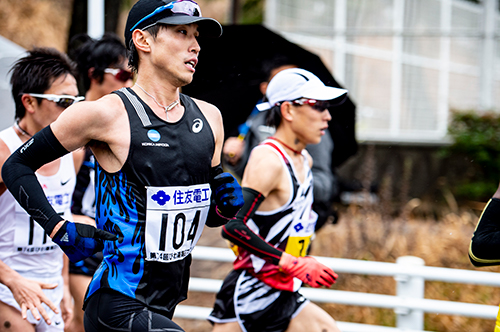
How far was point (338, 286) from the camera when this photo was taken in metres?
6.18

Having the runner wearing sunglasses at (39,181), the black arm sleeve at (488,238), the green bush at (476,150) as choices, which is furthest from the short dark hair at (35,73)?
the green bush at (476,150)

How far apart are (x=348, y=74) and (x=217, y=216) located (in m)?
9.81

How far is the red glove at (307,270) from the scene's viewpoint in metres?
3.29

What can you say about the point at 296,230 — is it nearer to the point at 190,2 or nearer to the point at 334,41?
the point at 190,2

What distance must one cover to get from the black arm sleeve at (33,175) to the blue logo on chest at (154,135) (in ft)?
1.20

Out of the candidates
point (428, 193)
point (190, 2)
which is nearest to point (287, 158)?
point (190, 2)

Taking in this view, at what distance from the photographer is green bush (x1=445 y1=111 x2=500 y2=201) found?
10.1 m

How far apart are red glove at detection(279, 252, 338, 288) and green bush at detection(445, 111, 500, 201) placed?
24.7 ft

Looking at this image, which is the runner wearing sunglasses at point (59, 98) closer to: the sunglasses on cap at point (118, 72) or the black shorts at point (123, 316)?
the sunglasses on cap at point (118, 72)

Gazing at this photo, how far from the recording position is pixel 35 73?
3357mm

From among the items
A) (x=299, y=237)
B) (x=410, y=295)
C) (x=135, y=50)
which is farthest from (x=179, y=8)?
(x=410, y=295)

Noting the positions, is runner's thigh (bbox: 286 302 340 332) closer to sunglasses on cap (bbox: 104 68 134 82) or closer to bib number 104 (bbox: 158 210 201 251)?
bib number 104 (bbox: 158 210 201 251)

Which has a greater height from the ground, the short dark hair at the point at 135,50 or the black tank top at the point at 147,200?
the short dark hair at the point at 135,50

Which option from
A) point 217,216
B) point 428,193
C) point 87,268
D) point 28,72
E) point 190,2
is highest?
point 190,2
